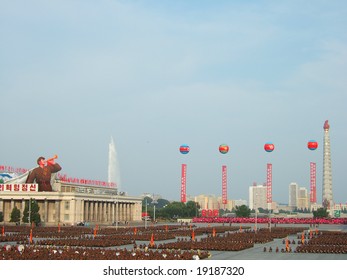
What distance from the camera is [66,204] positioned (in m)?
87.8

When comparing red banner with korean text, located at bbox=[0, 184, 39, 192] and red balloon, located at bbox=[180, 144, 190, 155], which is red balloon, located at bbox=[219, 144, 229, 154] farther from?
red banner with korean text, located at bbox=[0, 184, 39, 192]

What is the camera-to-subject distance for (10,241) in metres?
43.9

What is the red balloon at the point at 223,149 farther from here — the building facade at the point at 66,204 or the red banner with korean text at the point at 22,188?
the red banner with korean text at the point at 22,188

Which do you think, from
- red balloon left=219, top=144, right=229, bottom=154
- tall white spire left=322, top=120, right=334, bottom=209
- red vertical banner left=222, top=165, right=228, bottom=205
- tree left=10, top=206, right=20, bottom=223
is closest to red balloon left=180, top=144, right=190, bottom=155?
red balloon left=219, top=144, right=229, bottom=154

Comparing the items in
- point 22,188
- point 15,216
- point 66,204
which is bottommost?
point 15,216

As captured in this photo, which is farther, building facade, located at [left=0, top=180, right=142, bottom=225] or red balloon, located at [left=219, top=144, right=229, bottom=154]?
building facade, located at [left=0, top=180, right=142, bottom=225]

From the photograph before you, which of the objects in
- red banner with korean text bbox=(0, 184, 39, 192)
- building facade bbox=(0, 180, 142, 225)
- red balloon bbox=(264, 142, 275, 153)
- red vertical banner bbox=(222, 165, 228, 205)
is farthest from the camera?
red vertical banner bbox=(222, 165, 228, 205)

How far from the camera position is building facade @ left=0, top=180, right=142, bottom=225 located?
87.4 meters

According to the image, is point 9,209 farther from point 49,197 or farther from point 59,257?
point 59,257

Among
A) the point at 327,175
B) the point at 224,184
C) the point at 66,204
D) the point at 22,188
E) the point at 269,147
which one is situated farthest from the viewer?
the point at 327,175

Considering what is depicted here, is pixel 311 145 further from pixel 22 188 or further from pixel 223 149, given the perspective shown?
pixel 22 188

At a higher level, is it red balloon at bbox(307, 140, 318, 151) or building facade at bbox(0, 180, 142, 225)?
red balloon at bbox(307, 140, 318, 151)

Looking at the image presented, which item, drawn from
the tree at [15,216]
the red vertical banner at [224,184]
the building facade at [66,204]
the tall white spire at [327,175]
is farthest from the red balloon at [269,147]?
the tall white spire at [327,175]

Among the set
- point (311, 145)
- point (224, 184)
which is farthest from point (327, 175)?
point (311, 145)
